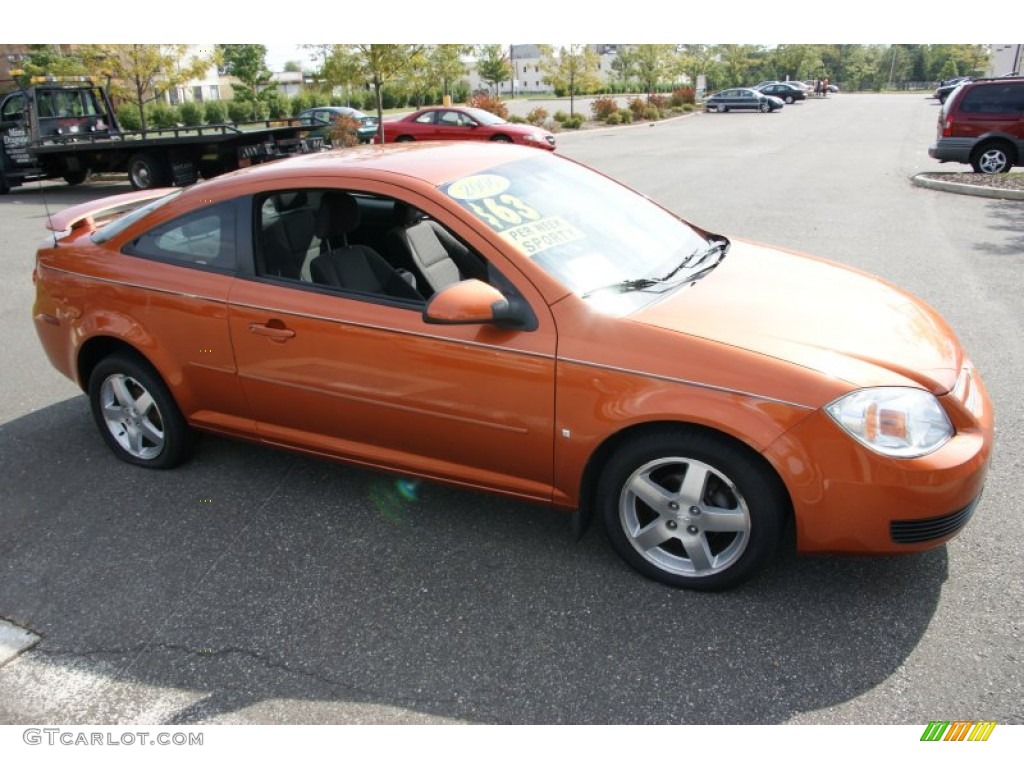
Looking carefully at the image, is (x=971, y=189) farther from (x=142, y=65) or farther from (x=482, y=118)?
(x=142, y=65)

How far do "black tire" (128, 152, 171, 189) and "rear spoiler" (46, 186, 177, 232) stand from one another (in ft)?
36.0

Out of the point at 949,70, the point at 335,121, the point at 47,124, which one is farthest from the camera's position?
the point at 949,70

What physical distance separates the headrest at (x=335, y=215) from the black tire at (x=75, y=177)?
50.5 ft

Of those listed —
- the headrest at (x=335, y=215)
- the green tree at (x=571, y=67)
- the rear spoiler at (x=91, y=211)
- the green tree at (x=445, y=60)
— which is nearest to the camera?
the headrest at (x=335, y=215)

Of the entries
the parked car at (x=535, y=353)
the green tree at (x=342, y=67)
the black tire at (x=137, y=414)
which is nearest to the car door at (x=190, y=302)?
the parked car at (x=535, y=353)

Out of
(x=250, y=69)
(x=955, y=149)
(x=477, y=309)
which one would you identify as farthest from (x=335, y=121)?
(x=250, y=69)

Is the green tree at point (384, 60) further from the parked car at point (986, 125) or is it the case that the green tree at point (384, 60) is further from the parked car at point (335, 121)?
the parked car at point (986, 125)

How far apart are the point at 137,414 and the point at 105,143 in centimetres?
1314

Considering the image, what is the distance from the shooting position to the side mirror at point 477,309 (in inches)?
113

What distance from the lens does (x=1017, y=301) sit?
21.0 feet

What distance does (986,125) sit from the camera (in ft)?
44.7

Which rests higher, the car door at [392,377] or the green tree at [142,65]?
the green tree at [142,65]

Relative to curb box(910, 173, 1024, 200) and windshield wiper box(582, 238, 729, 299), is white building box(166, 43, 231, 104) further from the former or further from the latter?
windshield wiper box(582, 238, 729, 299)

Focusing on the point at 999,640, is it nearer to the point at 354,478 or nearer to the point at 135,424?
the point at 354,478
